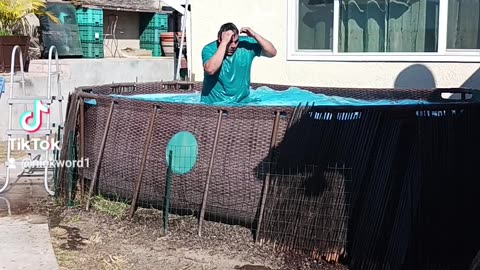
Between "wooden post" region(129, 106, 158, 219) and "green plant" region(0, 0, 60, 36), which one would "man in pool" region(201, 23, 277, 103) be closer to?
"wooden post" region(129, 106, 158, 219)

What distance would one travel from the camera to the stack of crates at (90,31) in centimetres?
1395

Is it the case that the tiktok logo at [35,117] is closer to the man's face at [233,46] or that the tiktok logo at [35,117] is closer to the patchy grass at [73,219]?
the patchy grass at [73,219]

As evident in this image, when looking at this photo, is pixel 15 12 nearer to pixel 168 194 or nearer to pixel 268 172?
pixel 168 194

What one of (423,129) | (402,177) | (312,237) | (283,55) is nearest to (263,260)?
(312,237)

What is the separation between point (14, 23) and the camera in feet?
41.2

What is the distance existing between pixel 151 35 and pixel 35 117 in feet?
28.8

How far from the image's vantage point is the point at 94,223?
20.4 ft

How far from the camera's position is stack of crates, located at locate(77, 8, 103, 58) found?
13953mm

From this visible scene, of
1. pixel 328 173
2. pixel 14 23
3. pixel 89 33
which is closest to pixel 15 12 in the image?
pixel 14 23

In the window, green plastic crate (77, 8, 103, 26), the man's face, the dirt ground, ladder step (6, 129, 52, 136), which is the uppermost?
green plastic crate (77, 8, 103, 26)

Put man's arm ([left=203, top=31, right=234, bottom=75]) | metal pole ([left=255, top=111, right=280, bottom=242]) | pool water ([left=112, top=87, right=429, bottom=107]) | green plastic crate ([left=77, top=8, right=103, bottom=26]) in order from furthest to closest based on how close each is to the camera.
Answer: green plastic crate ([left=77, top=8, right=103, bottom=26]) → pool water ([left=112, top=87, right=429, bottom=107]) → man's arm ([left=203, top=31, right=234, bottom=75]) → metal pole ([left=255, top=111, right=280, bottom=242])

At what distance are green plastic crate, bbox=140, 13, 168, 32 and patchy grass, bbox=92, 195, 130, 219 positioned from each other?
10063 mm

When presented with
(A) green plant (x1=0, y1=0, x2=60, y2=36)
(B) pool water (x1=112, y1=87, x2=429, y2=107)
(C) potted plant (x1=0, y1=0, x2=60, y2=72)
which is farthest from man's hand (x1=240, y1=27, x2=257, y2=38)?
(A) green plant (x1=0, y1=0, x2=60, y2=36)

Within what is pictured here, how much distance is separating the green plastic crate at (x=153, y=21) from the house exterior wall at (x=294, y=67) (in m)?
5.78
